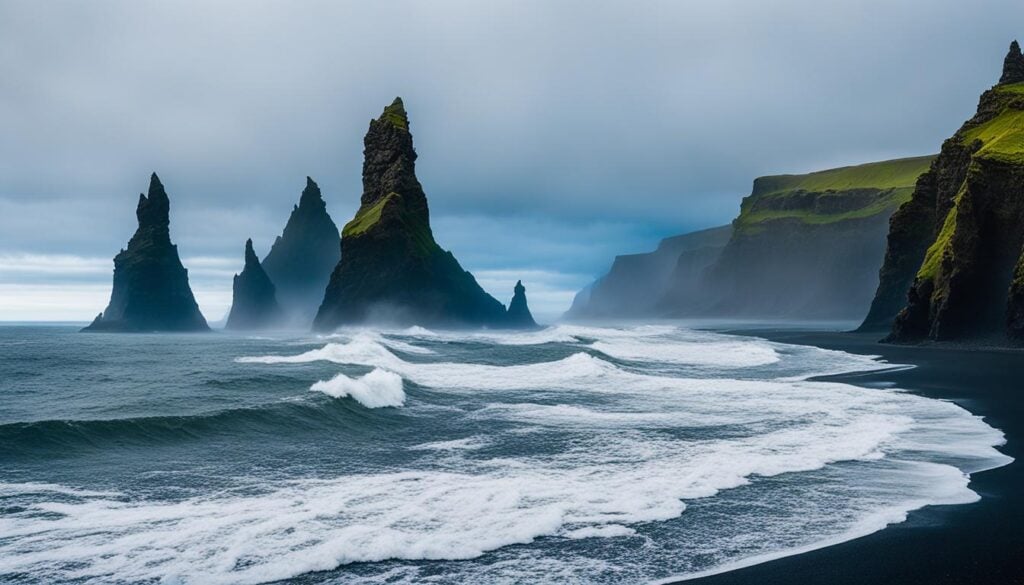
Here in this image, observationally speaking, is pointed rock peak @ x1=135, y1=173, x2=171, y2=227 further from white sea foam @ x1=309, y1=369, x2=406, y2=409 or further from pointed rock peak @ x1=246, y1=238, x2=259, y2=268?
white sea foam @ x1=309, y1=369, x2=406, y2=409

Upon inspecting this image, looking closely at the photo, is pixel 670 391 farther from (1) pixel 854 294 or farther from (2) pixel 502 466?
(1) pixel 854 294

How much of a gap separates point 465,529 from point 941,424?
1548 cm

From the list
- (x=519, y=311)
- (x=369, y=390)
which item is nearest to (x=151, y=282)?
(x=519, y=311)

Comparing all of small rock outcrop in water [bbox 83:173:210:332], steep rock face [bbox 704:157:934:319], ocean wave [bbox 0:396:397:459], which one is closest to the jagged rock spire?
small rock outcrop in water [bbox 83:173:210:332]

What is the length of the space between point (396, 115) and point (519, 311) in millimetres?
51387

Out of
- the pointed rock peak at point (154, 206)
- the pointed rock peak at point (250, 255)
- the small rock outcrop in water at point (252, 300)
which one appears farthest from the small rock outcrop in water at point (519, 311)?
the pointed rock peak at point (154, 206)

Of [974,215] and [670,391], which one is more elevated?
[974,215]

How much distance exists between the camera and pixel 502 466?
14.1 m

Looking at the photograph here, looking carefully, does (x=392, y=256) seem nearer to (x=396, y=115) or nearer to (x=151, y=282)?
(x=396, y=115)

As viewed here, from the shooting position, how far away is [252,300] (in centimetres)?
16762

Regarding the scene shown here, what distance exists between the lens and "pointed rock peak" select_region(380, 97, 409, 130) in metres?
116

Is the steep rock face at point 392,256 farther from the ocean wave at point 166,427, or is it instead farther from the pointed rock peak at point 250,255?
the ocean wave at point 166,427

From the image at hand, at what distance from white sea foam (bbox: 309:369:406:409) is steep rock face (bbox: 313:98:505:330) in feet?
276

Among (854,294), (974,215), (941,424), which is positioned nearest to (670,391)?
(941,424)
